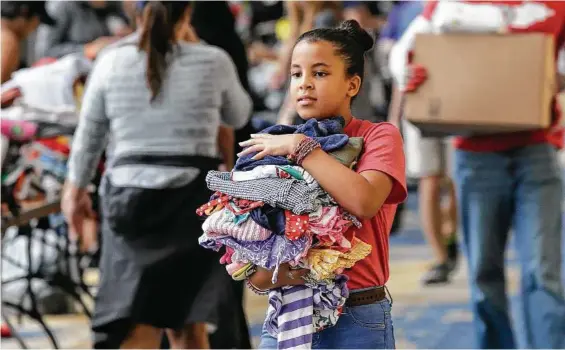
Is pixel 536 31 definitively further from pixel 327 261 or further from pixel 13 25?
pixel 13 25

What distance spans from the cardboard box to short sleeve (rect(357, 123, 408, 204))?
1.25 m

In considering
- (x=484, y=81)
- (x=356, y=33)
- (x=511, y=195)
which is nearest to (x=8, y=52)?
(x=484, y=81)

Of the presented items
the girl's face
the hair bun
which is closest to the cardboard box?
the hair bun

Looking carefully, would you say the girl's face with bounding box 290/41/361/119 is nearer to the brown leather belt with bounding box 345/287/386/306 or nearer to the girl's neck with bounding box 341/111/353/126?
the girl's neck with bounding box 341/111/353/126

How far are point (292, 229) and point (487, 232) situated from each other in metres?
1.86

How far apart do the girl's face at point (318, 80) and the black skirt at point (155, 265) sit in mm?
1282

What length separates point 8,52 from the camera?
14.9ft

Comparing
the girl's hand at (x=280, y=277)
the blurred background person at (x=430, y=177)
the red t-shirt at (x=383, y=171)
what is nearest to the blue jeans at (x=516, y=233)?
the red t-shirt at (x=383, y=171)

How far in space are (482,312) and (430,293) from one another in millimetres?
2130

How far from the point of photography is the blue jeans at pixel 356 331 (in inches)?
92.4

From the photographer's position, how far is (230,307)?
11.9ft

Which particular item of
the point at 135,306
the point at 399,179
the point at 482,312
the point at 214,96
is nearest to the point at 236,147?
the point at 214,96

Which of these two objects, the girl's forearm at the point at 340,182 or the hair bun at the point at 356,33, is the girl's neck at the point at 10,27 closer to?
the hair bun at the point at 356,33

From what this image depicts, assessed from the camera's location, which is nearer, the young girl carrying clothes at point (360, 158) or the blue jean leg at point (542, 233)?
the young girl carrying clothes at point (360, 158)
